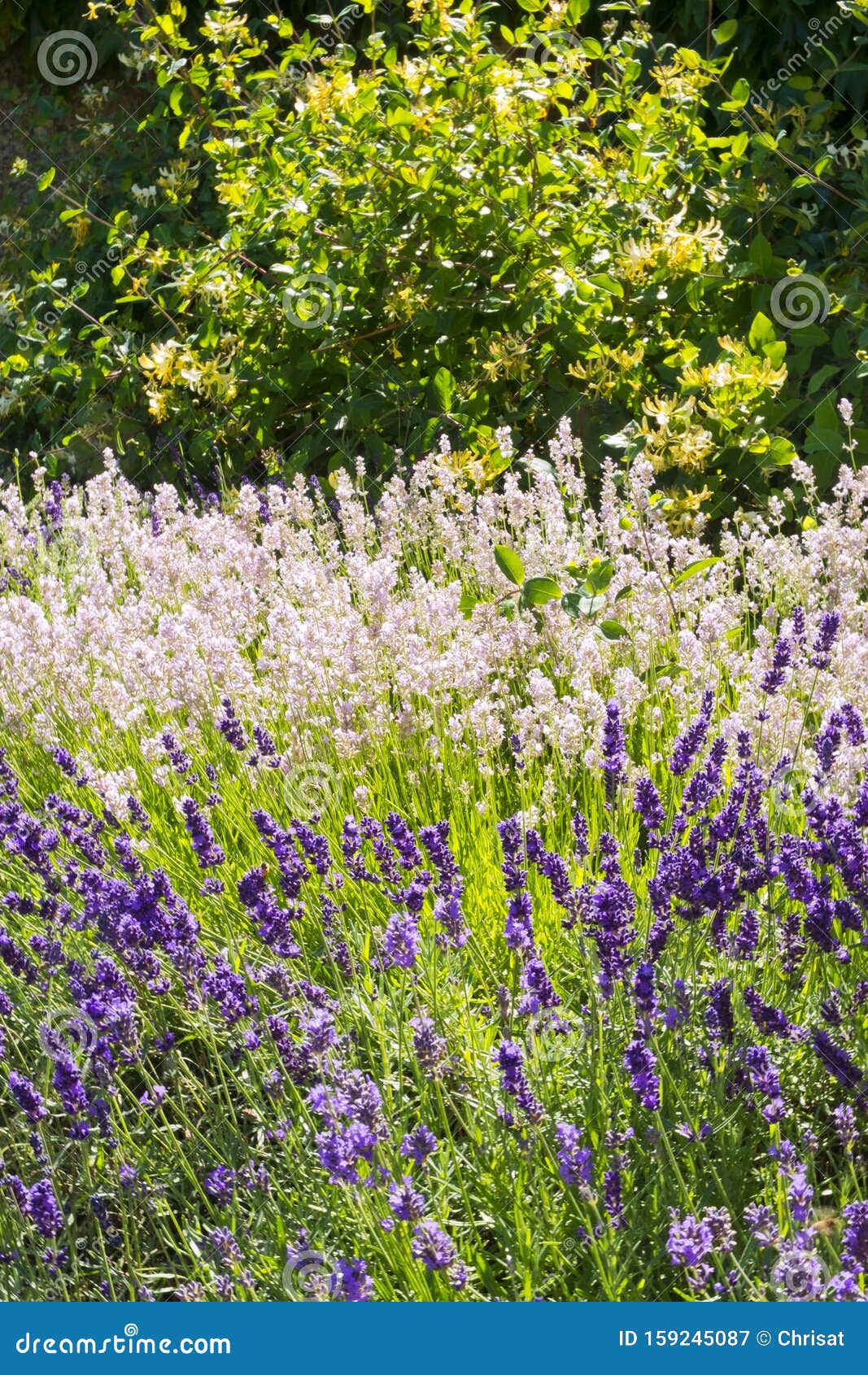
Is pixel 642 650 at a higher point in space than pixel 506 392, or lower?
lower

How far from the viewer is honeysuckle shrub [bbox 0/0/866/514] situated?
13.6 ft

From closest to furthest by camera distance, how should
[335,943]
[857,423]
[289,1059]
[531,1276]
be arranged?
[531,1276] → [289,1059] → [335,943] → [857,423]

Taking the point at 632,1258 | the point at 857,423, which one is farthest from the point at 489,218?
the point at 632,1258

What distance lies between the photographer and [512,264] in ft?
15.1

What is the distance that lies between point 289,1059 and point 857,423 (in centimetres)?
304

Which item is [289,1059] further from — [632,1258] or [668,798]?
[668,798]

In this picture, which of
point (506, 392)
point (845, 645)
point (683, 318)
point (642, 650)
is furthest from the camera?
point (506, 392)

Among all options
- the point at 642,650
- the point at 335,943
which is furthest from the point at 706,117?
the point at 335,943

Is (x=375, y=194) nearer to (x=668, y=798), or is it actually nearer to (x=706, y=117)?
(x=706, y=117)

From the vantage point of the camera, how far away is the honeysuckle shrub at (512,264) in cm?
416

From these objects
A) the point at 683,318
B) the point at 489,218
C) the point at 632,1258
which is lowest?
the point at 632,1258

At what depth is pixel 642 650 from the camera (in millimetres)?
3016

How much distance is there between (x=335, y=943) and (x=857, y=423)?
107 inches

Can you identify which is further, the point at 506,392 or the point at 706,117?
the point at 706,117
